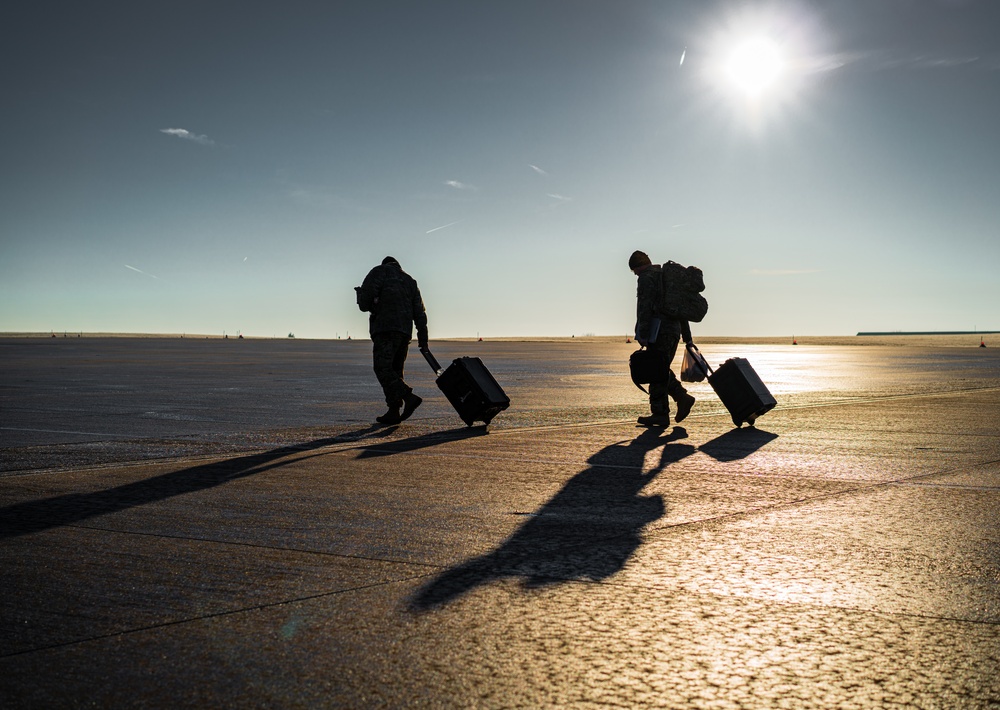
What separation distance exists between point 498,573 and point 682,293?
25.1 ft

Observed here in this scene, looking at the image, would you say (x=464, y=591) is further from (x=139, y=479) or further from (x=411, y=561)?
(x=139, y=479)

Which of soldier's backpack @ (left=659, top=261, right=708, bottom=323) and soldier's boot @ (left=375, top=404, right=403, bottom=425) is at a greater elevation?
soldier's backpack @ (left=659, top=261, right=708, bottom=323)

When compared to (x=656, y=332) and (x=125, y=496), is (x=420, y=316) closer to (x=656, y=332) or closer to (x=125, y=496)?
(x=656, y=332)

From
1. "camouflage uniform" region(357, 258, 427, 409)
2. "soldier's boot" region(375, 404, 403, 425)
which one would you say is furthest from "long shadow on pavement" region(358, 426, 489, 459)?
"camouflage uniform" region(357, 258, 427, 409)

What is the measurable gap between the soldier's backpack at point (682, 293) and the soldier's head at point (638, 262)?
0.30 m

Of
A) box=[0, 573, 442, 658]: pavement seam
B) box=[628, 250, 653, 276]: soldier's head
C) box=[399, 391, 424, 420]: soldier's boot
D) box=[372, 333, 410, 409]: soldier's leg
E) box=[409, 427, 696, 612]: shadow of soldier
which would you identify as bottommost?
box=[409, 427, 696, 612]: shadow of soldier

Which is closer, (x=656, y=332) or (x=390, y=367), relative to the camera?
(x=656, y=332)

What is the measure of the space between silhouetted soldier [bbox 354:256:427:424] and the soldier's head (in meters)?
2.59

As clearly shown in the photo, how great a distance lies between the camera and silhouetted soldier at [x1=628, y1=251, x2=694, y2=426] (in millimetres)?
11125

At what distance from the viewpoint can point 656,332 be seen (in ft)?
36.6

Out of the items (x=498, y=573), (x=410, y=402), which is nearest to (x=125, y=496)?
(x=498, y=573)

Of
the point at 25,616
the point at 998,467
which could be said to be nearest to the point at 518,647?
the point at 25,616

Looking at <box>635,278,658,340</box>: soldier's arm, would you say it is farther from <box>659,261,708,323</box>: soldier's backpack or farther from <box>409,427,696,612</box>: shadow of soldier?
<box>409,427,696,612</box>: shadow of soldier

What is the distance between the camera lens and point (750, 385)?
11055mm
